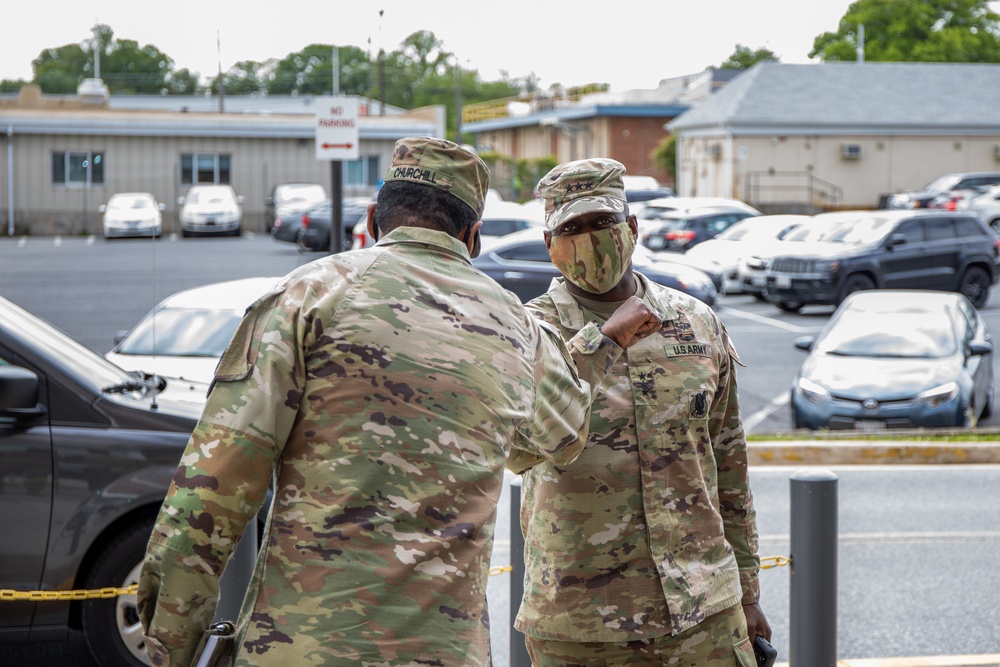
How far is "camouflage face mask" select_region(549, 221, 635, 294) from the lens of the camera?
10.5 ft

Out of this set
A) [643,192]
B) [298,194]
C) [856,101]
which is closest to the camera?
[298,194]

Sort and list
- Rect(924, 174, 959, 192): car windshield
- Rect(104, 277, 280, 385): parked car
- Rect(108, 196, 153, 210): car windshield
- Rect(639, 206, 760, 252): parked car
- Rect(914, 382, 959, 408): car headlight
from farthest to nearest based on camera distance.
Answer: Rect(924, 174, 959, 192): car windshield, Rect(639, 206, 760, 252): parked car, Rect(108, 196, 153, 210): car windshield, Rect(914, 382, 959, 408): car headlight, Rect(104, 277, 280, 385): parked car

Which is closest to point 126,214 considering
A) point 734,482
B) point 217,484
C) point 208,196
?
point 208,196

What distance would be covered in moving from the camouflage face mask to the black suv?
19.0 meters

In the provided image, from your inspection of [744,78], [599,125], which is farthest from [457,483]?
[599,125]

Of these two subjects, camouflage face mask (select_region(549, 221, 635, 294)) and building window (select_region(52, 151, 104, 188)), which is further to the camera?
building window (select_region(52, 151, 104, 188))

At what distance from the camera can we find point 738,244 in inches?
1019

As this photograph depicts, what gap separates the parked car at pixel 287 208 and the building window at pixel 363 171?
4311 mm

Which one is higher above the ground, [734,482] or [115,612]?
[734,482]

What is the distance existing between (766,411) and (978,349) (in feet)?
8.06

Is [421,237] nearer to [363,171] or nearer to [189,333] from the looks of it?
[189,333]

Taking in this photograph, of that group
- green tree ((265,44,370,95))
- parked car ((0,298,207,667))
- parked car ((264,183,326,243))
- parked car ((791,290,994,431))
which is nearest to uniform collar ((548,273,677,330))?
parked car ((0,298,207,667))

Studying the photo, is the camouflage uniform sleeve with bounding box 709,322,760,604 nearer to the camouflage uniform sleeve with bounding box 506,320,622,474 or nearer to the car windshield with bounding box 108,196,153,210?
the camouflage uniform sleeve with bounding box 506,320,622,474

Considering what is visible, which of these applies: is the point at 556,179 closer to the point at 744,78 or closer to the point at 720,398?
the point at 720,398
